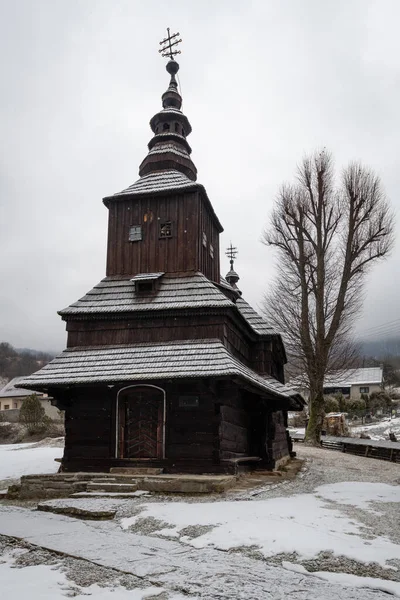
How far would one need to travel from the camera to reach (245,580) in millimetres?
5004

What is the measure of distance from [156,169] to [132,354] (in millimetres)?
7602

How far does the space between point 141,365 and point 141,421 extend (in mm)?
1476

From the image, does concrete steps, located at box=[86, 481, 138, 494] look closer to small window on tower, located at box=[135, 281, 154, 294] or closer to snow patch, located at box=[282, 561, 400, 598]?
small window on tower, located at box=[135, 281, 154, 294]

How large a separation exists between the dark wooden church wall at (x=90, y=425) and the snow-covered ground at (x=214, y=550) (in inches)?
114

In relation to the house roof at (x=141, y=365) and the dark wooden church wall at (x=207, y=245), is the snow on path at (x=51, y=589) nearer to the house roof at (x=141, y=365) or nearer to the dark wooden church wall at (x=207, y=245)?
the house roof at (x=141, y=365)

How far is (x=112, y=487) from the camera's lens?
35.4 feet

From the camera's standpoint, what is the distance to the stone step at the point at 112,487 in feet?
35.1

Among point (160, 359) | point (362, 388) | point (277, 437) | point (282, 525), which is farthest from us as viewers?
point (362, 388)

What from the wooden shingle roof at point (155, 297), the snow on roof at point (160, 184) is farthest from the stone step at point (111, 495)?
the snow on roof at point (160, 184)

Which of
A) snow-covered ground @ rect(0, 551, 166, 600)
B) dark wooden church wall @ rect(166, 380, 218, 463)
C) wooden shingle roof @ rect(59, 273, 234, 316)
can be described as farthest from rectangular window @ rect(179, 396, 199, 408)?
snow-covered ground @ rect(0, 551, 166, 600)

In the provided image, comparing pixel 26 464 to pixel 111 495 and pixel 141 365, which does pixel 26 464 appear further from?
pixel 111 495

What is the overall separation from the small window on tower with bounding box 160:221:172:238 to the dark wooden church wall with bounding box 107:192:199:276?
0.10 m

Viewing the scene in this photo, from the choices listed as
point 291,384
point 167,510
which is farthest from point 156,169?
point 291,384

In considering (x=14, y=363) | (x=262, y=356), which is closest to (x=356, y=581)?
(x=262, y=356)
